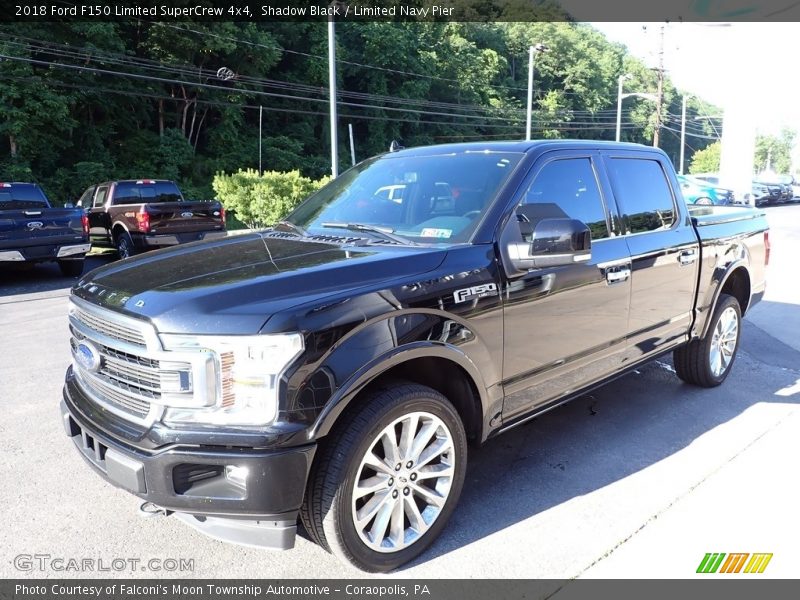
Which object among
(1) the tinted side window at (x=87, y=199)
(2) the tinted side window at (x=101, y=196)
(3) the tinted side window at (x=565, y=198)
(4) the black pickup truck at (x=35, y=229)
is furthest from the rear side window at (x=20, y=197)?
(3) the tinted side window at (x=565, y=198)

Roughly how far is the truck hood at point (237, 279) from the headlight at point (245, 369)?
0.15 ft

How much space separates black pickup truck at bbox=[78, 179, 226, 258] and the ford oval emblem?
32.5 ft

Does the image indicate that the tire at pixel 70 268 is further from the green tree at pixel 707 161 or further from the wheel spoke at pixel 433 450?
the green tree at pixel 707 161

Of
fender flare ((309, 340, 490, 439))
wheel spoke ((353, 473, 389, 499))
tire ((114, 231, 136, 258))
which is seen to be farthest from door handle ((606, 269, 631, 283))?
tire ((114, 231, 136, 258))

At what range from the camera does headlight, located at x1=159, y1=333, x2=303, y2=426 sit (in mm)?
2342

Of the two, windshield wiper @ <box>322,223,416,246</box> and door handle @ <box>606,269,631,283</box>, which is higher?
windshield wiper @ <box>322,223,416,246</box>

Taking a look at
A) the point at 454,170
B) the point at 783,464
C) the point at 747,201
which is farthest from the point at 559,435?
the point at 747,201

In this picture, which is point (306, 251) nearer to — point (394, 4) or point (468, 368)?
point (468, 368)

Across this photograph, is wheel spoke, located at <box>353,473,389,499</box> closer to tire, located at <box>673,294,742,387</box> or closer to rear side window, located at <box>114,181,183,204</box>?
tire, located at <box>673,294,742,387</box>

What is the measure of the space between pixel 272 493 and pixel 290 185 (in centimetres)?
1721

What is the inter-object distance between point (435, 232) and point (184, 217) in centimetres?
1122

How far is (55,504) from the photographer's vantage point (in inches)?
132

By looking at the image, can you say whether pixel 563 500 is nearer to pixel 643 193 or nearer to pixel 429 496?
pixel 429 496

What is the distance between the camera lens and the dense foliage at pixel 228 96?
2759 centimetres
